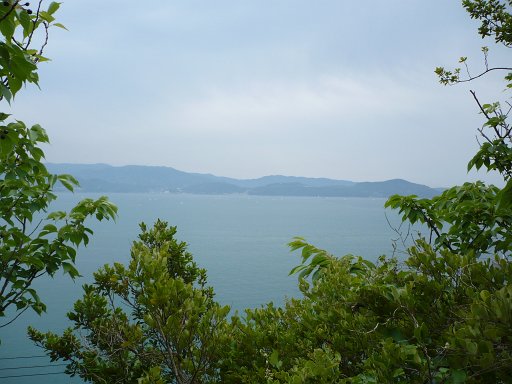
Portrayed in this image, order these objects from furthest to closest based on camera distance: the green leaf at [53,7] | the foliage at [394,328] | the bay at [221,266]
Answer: the bay at [221,266], the green leaf at [53,7], the foliage at [394,328]

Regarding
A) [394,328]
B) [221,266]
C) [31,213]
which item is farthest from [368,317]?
[221,266]

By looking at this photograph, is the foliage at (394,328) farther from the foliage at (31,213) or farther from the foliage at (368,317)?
the foliage at (31,213)

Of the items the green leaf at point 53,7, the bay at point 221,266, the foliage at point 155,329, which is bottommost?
the bay at point 221,266

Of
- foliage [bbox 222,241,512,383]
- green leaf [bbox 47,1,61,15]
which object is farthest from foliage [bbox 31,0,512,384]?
green leaf [bbox 47,1,61,15]

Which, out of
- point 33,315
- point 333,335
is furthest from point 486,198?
point 33,315

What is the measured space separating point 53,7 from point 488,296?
3.46 meters

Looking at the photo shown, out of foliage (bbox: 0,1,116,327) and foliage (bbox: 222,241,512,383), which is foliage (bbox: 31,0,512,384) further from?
foliage (bbox: 0,1,116,327)

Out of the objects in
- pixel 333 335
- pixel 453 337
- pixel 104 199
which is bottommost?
pixel 333 335

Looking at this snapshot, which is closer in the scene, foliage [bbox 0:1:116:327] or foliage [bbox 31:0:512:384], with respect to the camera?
foliage [bbox 31:0:512:384]

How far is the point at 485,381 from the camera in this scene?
213cm

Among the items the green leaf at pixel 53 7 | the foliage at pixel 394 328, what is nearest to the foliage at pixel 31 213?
the green leaf at pixel 53 7

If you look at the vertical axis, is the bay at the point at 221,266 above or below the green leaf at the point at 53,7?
below

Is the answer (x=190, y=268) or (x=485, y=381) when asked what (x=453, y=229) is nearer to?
(x=485, y=381)

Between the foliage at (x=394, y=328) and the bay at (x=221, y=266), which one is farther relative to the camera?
the bay at (x=221, y=266)
